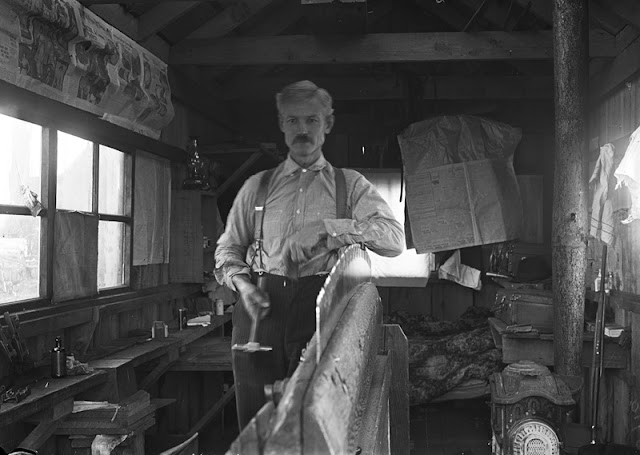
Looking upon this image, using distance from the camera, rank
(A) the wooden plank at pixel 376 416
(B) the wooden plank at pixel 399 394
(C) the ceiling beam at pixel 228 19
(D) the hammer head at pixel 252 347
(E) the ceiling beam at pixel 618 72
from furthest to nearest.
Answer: (C) the ceiling beam at pixel 228 19 < (E) the ceiling beam at pixel 618 72 < (B) the wooden plank at pixel 399 394 < (D) the hammer head at pixel 252 347 < (A) the wooden plank at pixel 376 416

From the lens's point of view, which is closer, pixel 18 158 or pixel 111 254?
pixel 18 158

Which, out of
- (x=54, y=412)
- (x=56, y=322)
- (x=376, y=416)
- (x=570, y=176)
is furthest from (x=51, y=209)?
(x=570, y=176)

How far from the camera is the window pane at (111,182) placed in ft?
17.8

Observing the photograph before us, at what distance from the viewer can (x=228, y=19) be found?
6734 millimetres

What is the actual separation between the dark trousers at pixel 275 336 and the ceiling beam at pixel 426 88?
553 cm

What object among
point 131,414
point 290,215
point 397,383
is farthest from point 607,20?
point 131,414

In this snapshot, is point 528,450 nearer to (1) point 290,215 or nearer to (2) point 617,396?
(2) point 617,396

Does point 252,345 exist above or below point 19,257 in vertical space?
below

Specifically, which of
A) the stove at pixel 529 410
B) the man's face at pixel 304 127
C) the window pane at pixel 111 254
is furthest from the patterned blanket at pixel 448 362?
the man's face at pixel 304 127

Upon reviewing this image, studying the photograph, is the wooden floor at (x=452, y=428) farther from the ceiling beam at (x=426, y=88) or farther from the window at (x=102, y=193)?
the ceiling beam at (x=426, y=88)

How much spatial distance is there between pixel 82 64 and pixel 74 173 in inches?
28.1

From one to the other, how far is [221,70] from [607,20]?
3.81 metres

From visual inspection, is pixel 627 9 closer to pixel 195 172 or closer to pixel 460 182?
Result: pixel 460 182

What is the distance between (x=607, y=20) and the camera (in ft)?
19.0
